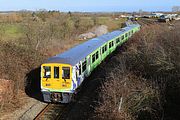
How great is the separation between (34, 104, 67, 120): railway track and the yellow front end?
971 mm

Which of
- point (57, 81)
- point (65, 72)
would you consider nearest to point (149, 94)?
point (65, 72)

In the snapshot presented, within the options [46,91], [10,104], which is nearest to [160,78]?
[46,91]

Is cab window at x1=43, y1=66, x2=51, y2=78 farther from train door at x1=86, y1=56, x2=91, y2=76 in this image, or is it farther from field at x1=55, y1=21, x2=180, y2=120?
train door at x1=86, y1=56, x2=91, y2=76

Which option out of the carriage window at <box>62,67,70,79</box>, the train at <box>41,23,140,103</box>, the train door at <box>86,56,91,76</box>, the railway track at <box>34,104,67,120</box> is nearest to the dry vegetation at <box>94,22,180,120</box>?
the train at <box>41,23,140,103</box>

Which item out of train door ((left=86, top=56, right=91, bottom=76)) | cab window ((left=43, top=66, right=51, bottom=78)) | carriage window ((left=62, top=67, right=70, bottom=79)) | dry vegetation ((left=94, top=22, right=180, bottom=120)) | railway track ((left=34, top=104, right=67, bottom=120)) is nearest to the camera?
dry vegetation ((left=94, top=22, right=180, bottom=120))

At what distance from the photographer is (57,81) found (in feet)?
→ 52.5

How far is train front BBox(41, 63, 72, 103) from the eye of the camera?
15867 mm

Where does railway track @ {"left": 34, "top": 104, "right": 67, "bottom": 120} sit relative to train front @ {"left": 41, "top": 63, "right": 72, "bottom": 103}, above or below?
below

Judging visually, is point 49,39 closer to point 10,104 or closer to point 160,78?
point 10,104

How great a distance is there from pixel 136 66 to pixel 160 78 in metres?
2.83

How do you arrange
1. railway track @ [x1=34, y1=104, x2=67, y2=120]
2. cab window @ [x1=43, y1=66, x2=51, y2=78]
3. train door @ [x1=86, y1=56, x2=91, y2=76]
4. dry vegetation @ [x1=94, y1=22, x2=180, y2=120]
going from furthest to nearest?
train door @ [x1=86, y1=56, x2=91, y2=76], cab window @ [x1=43, y1=66, x2=51, y2=78], railway track @ [x1=34, y1=104, x2=67, y2=120], dry vegetation @ [x1=94, y1=22, x2=180, y2=120]

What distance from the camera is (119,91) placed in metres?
12.3

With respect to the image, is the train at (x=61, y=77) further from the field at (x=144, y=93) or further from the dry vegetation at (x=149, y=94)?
the dry vegetation at (x=149, y=94)

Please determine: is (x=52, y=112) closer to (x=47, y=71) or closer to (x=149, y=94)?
(x=47, y=71)
